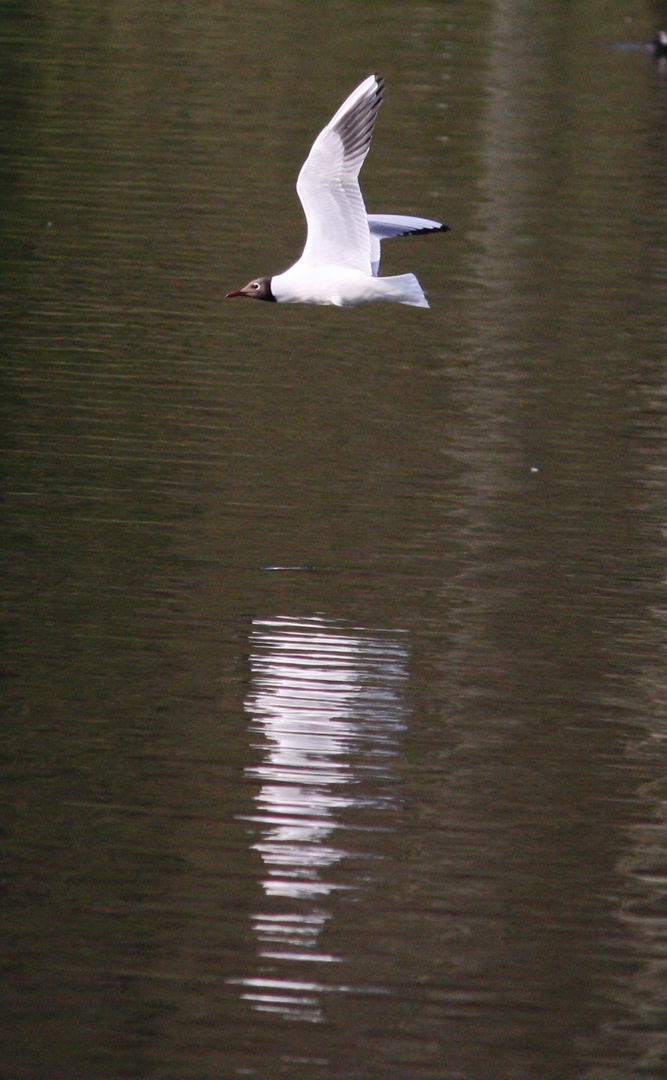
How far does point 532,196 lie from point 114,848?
575 inches

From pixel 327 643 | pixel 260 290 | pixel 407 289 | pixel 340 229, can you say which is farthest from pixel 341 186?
pixel 327 643

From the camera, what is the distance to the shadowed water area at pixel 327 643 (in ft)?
21.2

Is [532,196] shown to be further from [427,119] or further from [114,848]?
[114,848]

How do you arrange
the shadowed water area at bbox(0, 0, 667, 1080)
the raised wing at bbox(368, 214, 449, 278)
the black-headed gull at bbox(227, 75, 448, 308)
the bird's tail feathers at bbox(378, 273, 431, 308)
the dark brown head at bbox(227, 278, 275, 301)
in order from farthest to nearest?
the raised wing at bbox(368, 214, 449, 278) → the dark brown head at bbox(227, 278, 275, 301) → the black-headed gull at bbox(227, 75, 448, 308) → the bird's tail feathers at bbox(378, 273, 431, 308) → the shadowed water area at bbox(0, 0, 667, 1080)

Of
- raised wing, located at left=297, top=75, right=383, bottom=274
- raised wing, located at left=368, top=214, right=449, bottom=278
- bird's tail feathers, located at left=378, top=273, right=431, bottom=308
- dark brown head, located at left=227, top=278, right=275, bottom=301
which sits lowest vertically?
dark brown head, located at left=227, top=278, right=275, bottom=301

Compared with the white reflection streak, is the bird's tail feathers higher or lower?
higher

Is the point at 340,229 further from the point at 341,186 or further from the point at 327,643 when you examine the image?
the point at 327,643

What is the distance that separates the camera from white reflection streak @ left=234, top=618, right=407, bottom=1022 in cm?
675

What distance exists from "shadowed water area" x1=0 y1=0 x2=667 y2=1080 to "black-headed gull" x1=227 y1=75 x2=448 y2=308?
123 centimetres

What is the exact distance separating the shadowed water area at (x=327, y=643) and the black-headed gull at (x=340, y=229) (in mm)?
1227

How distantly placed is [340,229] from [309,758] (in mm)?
3742

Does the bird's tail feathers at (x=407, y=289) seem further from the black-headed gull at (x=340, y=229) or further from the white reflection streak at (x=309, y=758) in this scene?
the white reflection streak at (x=309, y=758)

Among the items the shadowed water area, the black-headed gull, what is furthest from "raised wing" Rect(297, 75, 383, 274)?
the shadowed water area

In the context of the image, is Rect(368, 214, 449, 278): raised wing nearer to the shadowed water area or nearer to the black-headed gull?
the black-headed gull
